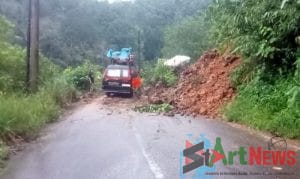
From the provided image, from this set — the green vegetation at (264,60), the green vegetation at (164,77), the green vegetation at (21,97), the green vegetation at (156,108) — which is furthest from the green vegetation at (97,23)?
the green vegetation at (264,60)

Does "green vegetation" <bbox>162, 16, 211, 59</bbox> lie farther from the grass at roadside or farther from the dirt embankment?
the grass at roadside

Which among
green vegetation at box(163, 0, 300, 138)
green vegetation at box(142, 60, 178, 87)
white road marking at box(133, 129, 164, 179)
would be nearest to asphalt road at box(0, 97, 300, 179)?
white road marking at box(133, 129, 164, 179)

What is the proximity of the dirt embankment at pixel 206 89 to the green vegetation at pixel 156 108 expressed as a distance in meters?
0.38

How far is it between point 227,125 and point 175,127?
169cm

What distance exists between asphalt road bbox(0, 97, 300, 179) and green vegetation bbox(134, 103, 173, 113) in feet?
6.77

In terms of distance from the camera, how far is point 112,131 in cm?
1477

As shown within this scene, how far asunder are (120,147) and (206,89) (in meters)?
9.88

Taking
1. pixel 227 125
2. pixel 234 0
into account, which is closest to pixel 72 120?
pixel 227 125

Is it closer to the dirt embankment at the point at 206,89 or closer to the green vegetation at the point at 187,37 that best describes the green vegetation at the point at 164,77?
the dirt embankment at the point at 206,89

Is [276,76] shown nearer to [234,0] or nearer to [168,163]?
[234,0]

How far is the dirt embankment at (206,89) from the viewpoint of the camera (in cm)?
1912

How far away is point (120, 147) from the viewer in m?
11.6

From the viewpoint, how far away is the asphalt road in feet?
29.0

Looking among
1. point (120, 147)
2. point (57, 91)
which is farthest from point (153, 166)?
point (57, 91)
